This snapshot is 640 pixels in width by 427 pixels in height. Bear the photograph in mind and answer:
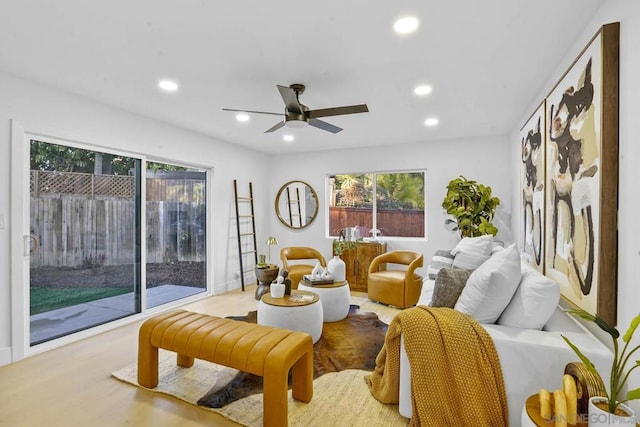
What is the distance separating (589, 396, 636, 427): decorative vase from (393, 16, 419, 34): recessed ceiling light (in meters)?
2.08

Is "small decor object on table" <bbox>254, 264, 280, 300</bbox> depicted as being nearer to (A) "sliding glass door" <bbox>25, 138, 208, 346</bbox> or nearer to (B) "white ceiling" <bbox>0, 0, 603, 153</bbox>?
(A) "sliding glass door" <bbox>25, 138, 208, 346</bbox>

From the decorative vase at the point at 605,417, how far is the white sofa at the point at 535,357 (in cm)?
34

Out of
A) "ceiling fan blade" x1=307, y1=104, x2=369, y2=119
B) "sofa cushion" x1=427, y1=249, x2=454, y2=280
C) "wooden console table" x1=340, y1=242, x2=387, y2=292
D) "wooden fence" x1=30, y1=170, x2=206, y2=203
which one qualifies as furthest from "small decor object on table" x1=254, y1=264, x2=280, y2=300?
"ceiling fan blade" x1=307, y1=104, x2=369, y2=119

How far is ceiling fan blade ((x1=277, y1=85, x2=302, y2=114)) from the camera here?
259 cm

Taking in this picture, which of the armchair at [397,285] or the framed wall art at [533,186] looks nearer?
the framed wall art at [533,186]

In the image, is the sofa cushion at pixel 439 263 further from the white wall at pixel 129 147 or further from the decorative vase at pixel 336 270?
the white wall at pixel 129 147

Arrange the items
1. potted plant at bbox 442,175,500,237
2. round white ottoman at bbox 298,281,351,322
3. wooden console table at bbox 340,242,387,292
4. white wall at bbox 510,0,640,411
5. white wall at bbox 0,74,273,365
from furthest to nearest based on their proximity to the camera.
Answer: wooden console table at bbox 340,242,387,292
potted plant at bbox 442,175,500,237
round white ottoman at bbox 298,281,351,322
white wall at bbox 0,74,273,365
white wall at bbox 510,0,640,411

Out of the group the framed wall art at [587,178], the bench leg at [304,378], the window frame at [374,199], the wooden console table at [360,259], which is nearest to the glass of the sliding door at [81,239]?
the bench leg at [304,378]

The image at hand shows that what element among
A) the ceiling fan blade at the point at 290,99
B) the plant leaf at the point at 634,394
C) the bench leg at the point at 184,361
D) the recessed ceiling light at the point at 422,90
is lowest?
the bench leg at the point at 184,361

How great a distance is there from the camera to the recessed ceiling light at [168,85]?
9.42 feet

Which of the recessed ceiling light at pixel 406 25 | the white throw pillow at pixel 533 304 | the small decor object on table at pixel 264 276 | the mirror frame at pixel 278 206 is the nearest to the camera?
the white throw pillow at pixel 533 304

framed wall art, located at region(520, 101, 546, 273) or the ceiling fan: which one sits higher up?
the ceiling fan

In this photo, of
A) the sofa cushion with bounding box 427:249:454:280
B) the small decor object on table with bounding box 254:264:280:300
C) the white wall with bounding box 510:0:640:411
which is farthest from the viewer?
the small decor object on table with bounding box 254:264:280:300

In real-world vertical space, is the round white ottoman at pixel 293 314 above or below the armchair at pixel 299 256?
below
